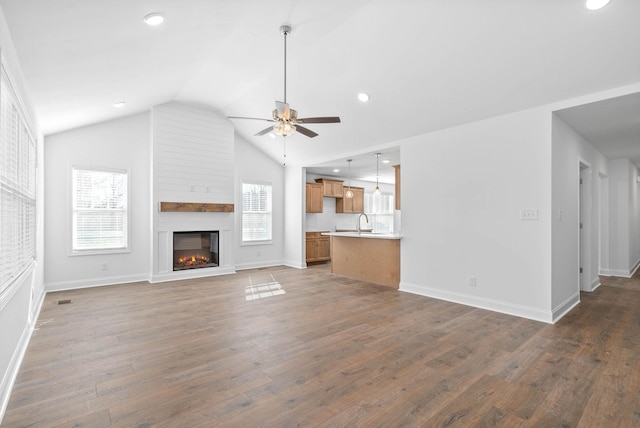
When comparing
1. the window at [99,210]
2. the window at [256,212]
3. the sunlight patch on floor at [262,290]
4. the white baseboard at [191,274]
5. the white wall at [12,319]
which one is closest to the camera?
the white wall at [12,319]

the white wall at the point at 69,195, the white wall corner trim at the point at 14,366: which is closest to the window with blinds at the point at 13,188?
the white wall corner trim at the point at 14,366

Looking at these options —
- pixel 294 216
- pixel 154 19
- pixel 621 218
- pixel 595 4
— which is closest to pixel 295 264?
pixel 294 216

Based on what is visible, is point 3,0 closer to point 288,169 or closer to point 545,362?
point 545,362

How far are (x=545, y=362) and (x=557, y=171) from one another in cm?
241

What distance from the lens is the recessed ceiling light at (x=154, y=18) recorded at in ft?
8.95

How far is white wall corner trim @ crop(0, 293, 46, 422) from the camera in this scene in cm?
218

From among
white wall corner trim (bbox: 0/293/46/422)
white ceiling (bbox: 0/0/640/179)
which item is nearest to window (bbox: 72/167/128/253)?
white ceiling (bbox: 0/0/640/179)

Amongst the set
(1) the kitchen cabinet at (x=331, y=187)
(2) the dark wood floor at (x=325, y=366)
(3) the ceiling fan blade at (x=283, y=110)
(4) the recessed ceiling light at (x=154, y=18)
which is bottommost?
(2) the dark wood floor at (x=325, y=366)

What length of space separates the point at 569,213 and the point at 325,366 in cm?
396

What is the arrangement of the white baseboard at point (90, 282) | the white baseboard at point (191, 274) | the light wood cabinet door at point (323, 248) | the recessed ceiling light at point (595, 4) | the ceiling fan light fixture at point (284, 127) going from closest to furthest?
the recessed ceiling light at point (595, 4), the ceiling fan light fixture at point (284, 127), the white baseboard at point (90, 282), the white baseboard at point (191, 274), the light wood cabinet door at point (323, 248)

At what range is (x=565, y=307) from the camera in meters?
4.28

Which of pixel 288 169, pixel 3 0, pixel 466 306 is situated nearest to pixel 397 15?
pixel 3 0

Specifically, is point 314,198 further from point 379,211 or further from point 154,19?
point 154,19

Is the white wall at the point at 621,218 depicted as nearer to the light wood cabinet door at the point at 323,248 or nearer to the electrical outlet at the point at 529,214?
the electrical outlet at the point at 529,214
